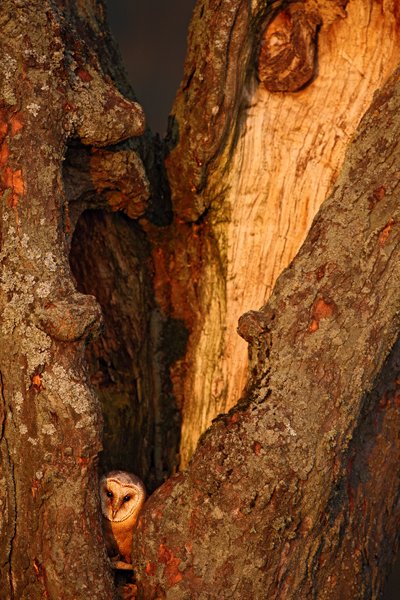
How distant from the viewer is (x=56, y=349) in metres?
2.10

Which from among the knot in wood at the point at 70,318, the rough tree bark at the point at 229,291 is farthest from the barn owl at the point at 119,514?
the knot in wood at the point at 70,318

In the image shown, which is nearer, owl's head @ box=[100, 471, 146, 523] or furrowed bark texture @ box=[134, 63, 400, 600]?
furrowed bark texture @ box=[134, 63, 400, 600]

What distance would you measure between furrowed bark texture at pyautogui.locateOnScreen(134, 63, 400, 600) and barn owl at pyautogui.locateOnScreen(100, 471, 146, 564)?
0.18 m

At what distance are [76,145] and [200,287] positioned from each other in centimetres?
57

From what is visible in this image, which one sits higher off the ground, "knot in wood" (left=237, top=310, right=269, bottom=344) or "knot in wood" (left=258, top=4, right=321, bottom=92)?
"knot in wood" (left=258, top=4, right=321, bottom=92)

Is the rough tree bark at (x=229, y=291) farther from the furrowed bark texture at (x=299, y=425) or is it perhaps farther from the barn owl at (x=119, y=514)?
the barn owl at (x=119, y=514)

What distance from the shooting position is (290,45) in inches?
97.7

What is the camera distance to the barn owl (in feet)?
7.80

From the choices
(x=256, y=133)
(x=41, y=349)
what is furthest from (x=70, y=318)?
(x=256, y=133)

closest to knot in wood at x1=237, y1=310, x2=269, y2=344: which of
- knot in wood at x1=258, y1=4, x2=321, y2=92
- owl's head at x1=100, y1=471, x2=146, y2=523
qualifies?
owl's head at x1=100, y1=471, x2=146, y2=523

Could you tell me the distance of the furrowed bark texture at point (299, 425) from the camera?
6.91 feet

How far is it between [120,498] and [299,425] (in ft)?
1.71

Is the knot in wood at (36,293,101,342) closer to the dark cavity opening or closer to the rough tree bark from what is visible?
the rough tree bark

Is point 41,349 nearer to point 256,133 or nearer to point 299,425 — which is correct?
point 299,425
